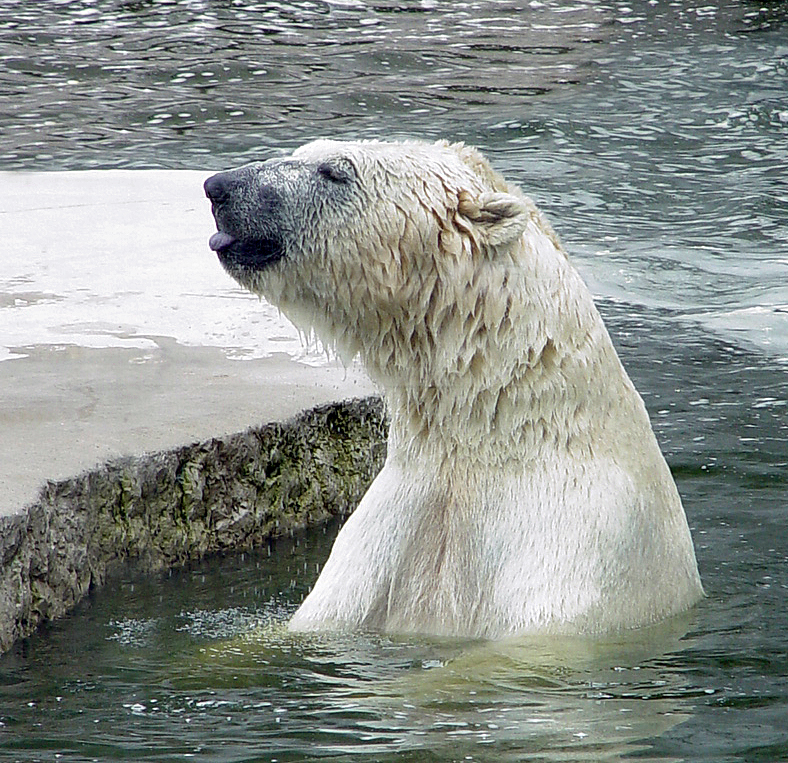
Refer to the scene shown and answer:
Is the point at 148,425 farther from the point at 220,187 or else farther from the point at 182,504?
the point at 220,187

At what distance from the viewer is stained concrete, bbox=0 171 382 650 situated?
439cm

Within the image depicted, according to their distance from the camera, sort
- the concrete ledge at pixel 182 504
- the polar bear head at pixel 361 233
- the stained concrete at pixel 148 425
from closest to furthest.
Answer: the polar bear head at pixel 361 233 < the concrete ledge at pixel 182 504 < the stained concrete at pixel 148 425

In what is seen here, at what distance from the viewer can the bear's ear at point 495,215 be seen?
11.6 feet

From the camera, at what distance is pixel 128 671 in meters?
3.93

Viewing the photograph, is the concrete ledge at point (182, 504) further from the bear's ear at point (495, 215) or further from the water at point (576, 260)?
the bear's ear at point (495, 215)

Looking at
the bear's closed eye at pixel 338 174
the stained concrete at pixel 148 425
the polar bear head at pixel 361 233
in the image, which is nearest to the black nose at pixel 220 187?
the polar bear head at pixel 361 233

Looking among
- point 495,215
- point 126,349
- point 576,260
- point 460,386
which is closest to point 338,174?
point 495,215

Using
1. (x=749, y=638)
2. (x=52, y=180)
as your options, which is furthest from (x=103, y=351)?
(x=52, y=180)

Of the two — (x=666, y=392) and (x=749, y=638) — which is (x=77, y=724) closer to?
(x=749, y=638)

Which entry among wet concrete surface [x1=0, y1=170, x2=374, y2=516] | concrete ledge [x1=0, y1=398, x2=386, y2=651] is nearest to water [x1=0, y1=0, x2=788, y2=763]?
concrete ledge [x1=0, y1=398, x2=386, y2=651]

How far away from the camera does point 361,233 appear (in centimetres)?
362

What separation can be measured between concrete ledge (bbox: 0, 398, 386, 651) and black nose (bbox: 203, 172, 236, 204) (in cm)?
112

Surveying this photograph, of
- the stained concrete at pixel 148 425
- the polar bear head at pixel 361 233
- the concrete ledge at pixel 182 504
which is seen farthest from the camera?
the stained concrete at pixel 148 425

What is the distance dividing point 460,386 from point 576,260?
4.95 metres
